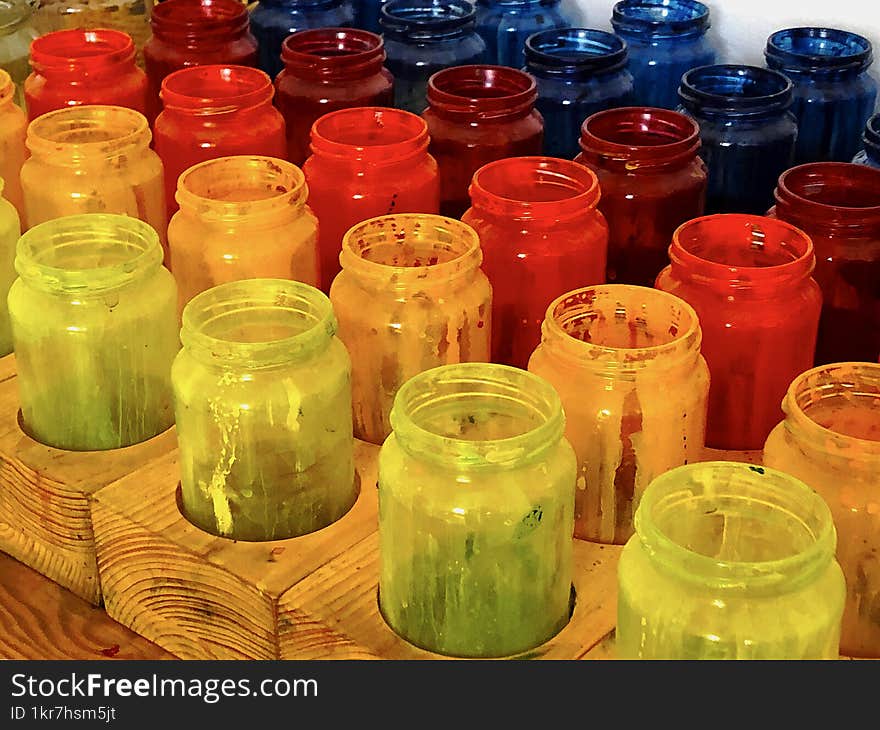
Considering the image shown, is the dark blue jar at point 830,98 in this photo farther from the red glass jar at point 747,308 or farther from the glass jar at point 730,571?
the glass jar at point 730,571

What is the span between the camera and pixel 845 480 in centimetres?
77

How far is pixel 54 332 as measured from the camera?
951mm

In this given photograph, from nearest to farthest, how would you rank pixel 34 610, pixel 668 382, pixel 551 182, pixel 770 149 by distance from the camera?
pixel 668 382 < pixel 34 610 < pixel 551 182 < pixel 770 149

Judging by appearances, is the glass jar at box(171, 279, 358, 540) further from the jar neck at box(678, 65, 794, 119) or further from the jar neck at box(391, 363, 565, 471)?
the jar neck at box(678, 65, 794, 119)

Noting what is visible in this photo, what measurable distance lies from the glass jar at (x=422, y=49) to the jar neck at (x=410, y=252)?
0.37 m

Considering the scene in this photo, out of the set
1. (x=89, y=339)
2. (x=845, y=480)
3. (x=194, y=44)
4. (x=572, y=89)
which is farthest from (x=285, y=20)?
(x=845, y=480)

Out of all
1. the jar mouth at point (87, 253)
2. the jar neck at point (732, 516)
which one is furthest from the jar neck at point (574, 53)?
the jar neck at point (732, 516)

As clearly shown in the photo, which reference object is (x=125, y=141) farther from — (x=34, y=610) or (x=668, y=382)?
(x=668, y=382)

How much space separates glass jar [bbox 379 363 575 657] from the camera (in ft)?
2.46

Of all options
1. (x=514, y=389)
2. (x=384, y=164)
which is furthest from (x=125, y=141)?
(x=514, y=389)

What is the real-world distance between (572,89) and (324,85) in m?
0.22

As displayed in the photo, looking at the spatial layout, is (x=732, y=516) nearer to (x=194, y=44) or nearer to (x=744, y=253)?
(x=744, y=253)
